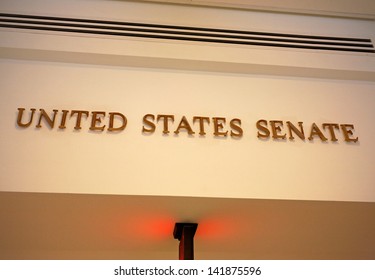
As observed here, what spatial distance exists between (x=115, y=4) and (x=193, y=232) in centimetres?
239

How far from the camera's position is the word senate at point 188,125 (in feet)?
10.8

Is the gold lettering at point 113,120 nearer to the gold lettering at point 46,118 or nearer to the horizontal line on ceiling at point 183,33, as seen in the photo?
the gold lettering at point 46,118

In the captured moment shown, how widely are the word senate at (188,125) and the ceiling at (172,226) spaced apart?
59cm

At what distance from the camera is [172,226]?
3.56 metres

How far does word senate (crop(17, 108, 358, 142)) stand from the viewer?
10.8 feet

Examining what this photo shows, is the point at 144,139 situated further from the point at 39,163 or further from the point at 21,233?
the point at 21,233

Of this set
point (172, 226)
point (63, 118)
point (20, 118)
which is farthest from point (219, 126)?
point (20, 118)

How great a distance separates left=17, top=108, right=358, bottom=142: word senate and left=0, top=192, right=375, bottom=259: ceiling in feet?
1.95

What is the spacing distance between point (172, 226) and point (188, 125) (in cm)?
92

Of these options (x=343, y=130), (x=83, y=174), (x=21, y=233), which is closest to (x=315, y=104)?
(x=343, y=130)

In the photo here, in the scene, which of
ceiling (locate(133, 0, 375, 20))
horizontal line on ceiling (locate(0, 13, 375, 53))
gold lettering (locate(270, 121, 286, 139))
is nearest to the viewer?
gold lettering (locate(270, 121, 286, 139))

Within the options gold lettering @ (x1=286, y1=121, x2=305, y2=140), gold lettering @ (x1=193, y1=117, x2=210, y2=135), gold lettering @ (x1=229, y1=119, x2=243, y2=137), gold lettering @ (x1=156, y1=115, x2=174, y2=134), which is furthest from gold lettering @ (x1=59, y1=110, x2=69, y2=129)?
gold lettering @ (x1=286, y1=121, x2=305, y2=140)

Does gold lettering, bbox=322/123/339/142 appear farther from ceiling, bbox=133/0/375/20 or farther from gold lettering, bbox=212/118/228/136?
ceiling, bbox=133/0/375/20

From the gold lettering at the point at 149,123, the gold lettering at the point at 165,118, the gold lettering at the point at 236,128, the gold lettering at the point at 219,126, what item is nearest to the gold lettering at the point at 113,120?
the gold lettering at the point at 149,123
